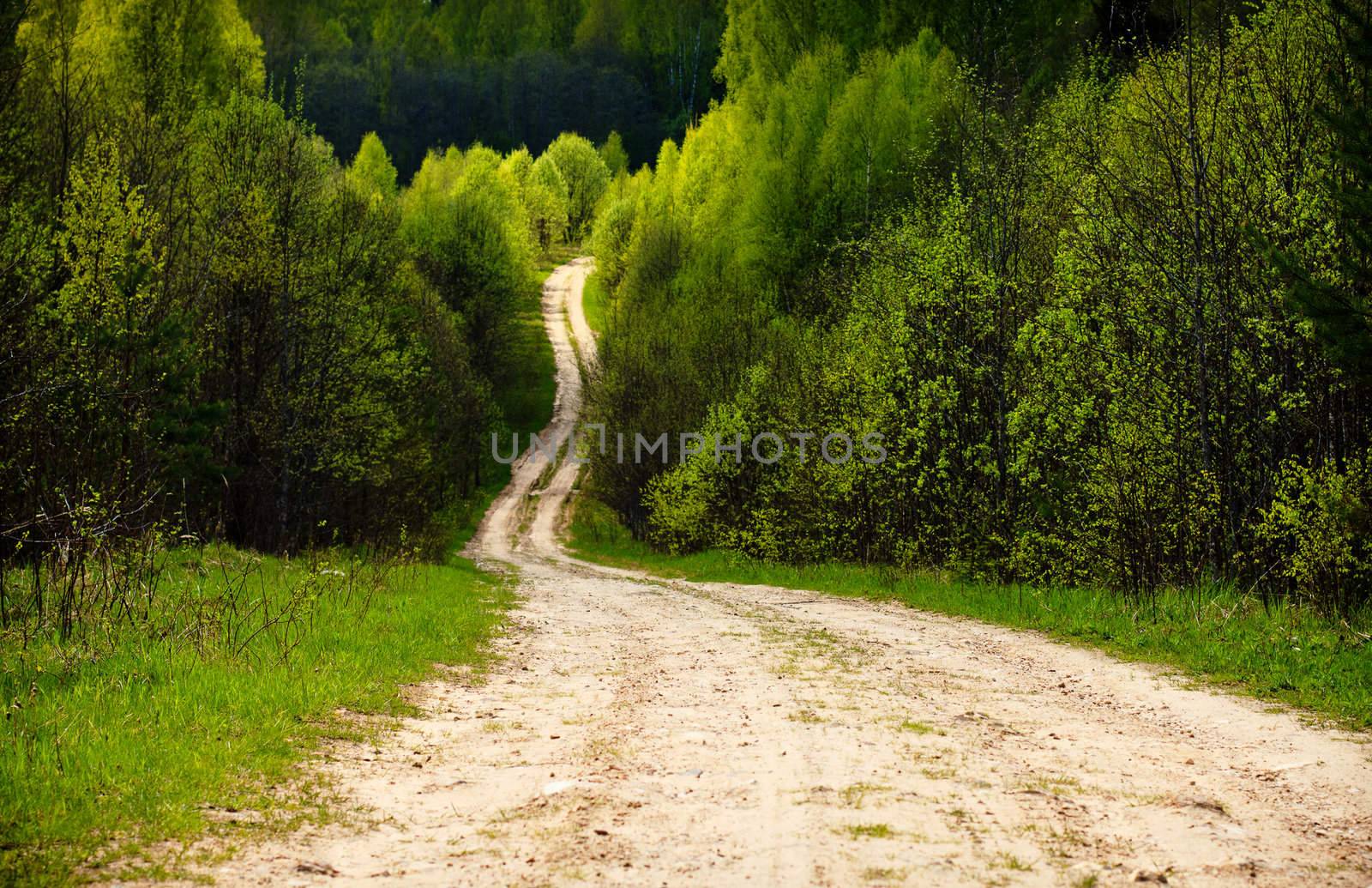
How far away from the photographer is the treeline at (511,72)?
407 ft

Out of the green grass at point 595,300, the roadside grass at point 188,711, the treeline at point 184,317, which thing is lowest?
the roadside grass at point 188,711

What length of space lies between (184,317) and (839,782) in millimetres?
20092

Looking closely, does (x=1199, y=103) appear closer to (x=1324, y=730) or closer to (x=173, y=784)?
(x=1324, y=730)

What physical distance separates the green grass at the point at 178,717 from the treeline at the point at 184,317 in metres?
1.36

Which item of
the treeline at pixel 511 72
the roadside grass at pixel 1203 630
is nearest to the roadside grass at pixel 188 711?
the roadside grass at pixel 1203 630

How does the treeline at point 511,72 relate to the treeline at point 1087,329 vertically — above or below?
above

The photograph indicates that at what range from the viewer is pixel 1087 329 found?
57.8 ft

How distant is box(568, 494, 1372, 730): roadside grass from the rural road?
0.58m

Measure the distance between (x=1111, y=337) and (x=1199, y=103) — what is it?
3976 millimetres

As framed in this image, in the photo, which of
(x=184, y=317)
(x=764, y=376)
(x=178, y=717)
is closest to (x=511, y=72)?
(x=764, y=376)

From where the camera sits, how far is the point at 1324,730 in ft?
25.3

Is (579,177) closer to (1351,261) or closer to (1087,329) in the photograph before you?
(1087,329)

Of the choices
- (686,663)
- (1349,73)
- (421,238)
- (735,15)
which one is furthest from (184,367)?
(421,238)

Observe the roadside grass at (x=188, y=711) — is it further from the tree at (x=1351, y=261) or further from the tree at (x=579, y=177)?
the tree at (x=579, y=177)
